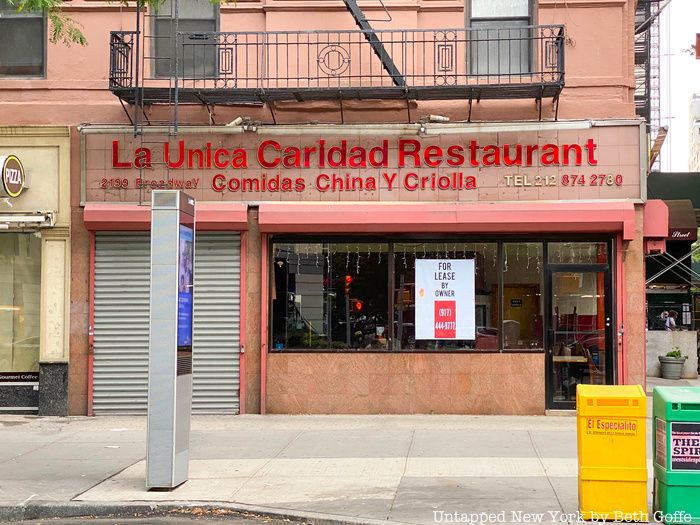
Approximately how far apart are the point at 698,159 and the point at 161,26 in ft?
388

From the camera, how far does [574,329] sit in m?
14.6

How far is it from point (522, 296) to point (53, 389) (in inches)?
290

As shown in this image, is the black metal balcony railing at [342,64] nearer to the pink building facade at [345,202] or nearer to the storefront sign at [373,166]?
the pink building facade at [345,202]

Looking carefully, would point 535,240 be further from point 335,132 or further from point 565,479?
point 565,479

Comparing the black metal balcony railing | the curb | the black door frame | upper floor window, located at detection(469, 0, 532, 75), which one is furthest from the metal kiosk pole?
upper floor window, located at detection(469, 0, 532, 75)

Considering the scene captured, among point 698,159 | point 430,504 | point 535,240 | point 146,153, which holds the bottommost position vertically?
point 430,504

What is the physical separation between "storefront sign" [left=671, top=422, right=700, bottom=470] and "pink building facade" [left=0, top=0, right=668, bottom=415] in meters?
6.77

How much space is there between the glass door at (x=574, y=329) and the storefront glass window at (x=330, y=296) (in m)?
2.57

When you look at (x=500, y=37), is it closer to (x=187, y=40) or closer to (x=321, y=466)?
(x=187, y=40)

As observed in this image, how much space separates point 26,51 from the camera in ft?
50.4

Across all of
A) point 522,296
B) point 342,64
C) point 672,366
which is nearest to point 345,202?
point 342,64

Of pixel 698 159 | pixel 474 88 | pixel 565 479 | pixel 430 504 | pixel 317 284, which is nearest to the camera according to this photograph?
pixel 430 504

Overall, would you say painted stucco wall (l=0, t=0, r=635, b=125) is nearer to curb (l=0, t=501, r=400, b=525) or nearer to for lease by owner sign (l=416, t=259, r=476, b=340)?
for lease by owner sign (l=416, t=259, r=476, b=340)

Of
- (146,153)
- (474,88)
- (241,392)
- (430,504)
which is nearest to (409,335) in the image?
(241,392)
